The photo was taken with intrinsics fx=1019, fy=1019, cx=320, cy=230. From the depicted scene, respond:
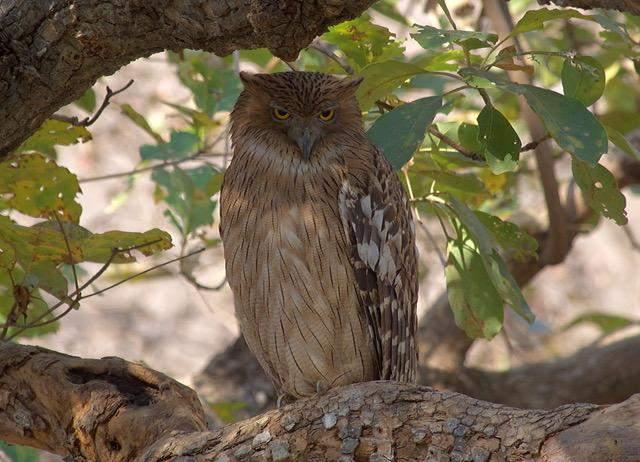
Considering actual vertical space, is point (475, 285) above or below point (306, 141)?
below

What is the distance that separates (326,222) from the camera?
10.8 ft

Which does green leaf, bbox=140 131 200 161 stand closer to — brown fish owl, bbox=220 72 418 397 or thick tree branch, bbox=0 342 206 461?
brown fish owl, bbox=220 72 418 397

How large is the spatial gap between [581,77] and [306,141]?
0.96 m

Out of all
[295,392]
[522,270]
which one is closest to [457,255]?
[295,392]

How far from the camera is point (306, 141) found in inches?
132

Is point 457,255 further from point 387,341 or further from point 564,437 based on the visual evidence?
point 564,437

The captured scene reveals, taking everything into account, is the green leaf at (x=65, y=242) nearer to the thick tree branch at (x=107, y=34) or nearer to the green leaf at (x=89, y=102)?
the thick tree branch at (x=107, y=34)

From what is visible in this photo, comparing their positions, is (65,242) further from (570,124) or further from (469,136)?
(570,124)

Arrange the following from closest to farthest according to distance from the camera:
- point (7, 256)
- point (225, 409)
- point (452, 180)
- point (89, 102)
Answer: point (7, 256) < point (452, 180) < point (89, 102) < point (225, 409)

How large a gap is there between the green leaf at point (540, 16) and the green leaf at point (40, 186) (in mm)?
1403

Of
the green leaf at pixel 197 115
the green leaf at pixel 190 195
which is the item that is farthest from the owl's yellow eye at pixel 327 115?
the green leaf at pixel 190 195

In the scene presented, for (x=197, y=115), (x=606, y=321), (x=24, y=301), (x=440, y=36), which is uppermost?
(x=197, y=115)

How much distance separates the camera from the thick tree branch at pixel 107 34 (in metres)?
2.21

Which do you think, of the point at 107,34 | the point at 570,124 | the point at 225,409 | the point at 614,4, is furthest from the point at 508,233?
the point at 225,409
